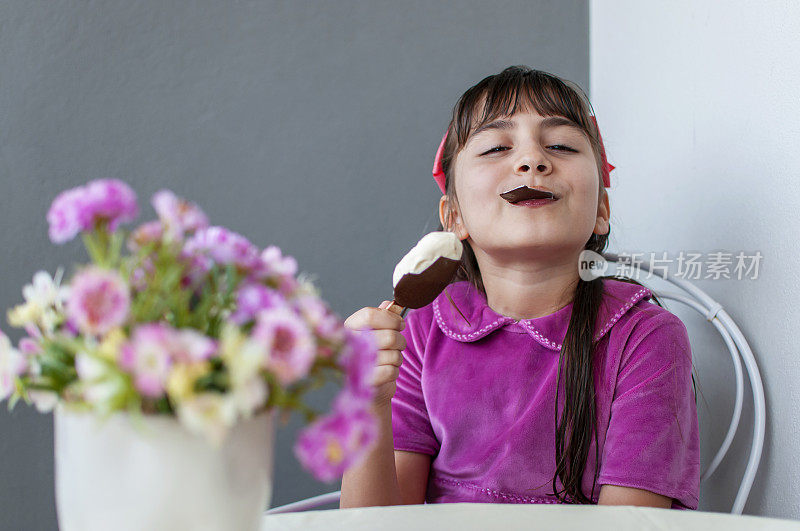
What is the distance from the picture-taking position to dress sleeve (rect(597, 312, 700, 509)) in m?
0.91

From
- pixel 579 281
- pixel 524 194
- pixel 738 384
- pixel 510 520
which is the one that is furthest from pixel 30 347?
pixel 738 384

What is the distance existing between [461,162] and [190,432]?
34.8 inches

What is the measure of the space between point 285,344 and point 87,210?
0.12m

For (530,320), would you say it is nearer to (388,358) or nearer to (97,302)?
(388,358)

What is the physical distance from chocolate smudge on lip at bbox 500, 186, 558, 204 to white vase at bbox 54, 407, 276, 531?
74cm

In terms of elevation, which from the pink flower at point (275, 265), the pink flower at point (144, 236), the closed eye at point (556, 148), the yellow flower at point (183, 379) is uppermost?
the closed eye at point (556, 148)

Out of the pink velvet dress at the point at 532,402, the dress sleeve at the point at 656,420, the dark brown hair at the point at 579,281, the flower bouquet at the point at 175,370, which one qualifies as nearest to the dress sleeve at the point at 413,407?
the pink velvet dress at the point at 532,402

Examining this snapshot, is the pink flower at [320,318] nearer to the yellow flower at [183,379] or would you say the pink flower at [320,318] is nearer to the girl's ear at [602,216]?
the yellow flower at [183,379]

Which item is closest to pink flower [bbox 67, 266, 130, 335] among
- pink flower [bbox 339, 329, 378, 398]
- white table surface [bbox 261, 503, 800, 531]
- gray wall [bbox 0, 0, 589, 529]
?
pink flower [bbox 339, 329, 378, 398]

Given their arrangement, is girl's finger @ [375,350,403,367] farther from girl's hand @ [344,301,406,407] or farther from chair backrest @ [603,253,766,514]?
chair backrest @ [603,253,766,514]

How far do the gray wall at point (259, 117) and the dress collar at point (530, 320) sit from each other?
334mm

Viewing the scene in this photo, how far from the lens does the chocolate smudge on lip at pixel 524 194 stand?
1.02 meters

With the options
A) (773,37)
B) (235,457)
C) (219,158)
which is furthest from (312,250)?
(235,457)

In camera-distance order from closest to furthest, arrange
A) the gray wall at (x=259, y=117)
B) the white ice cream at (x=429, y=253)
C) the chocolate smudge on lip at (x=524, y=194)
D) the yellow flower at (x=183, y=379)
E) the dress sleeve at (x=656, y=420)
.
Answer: the yellow flower at (x=183, y=379), the white ice cream at (x=429, y=253), the dress sleeve at (x=656, y=420), the chocolate smudge on lip at (x=524, y=194), the gray wall at (x=259, y=117)
